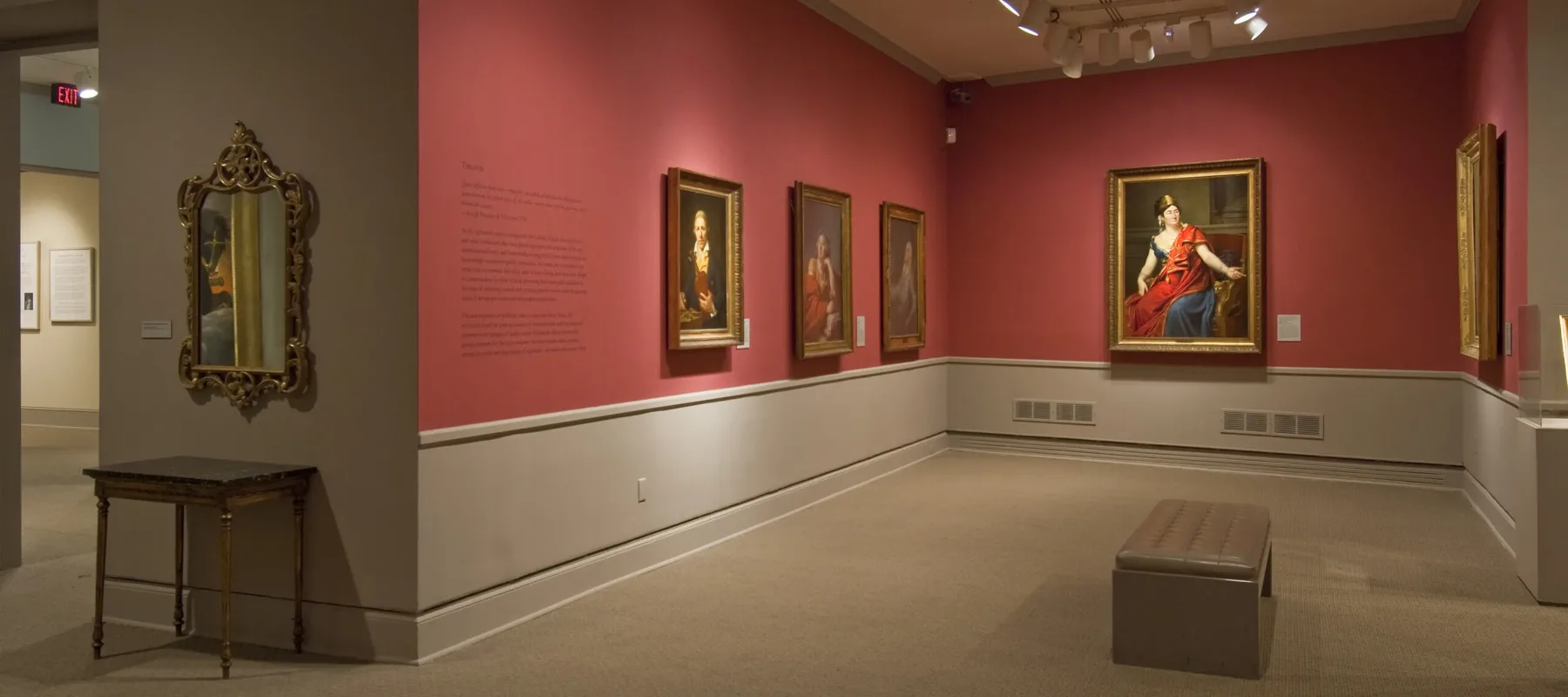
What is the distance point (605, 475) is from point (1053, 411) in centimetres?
648

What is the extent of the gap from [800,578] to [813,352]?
2.59m

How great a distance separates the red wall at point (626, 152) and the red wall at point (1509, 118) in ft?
15.5

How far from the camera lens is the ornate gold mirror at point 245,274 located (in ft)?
17.1

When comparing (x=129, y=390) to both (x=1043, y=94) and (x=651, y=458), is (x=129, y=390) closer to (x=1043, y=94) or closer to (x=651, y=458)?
(x=651, y=458)

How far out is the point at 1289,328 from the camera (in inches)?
416

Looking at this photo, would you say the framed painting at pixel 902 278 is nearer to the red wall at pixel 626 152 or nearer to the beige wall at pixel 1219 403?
the red wall at pixel 626 152

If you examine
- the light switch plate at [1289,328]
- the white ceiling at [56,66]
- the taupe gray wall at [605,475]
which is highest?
the white ceiling at [56,66]


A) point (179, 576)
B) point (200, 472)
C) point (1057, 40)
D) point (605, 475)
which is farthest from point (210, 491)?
point (1057, 40)

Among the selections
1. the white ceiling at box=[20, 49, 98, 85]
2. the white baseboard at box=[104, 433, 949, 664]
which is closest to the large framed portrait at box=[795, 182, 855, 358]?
the white baseboard at box=[104, 433, 949, 664]

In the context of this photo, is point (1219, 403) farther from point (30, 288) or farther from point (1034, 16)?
point (30, 288)

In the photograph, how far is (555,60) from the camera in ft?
19.4

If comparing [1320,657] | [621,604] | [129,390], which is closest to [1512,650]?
[1320,657]

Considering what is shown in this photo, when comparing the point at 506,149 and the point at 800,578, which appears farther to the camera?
the point at 800,578

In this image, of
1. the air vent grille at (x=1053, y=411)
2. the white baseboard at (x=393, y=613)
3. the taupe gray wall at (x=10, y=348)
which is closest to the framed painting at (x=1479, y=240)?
the air vent grille at (x=1053, y=411)
